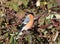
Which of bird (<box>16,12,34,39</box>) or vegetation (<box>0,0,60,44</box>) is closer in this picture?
vegetation (<box>0,0,60,44</box>)

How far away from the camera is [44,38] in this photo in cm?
398

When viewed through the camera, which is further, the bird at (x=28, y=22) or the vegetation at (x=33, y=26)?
the bird at (x=28, y=22)

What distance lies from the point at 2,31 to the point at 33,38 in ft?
1.62

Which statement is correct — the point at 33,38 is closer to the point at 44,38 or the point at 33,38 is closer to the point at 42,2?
the point at 44,38

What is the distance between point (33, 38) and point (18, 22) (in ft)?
1.32

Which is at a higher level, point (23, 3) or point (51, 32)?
point (23, 3)

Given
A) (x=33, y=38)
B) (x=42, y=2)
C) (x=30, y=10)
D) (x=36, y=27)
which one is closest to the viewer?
(x=33, y=38)

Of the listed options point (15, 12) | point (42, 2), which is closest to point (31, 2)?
point (42, 2)

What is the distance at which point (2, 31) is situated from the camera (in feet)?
13.1

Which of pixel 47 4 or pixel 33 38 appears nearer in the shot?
pixel 33 38

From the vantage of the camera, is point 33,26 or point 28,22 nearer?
point 33,26

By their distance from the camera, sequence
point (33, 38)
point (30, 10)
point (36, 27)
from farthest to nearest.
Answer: point (30, 10) → point (36, 27) → point (33, 38)

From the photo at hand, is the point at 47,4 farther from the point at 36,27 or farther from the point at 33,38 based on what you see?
the point at 33,38

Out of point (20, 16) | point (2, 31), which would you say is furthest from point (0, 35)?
point (20, 16)
